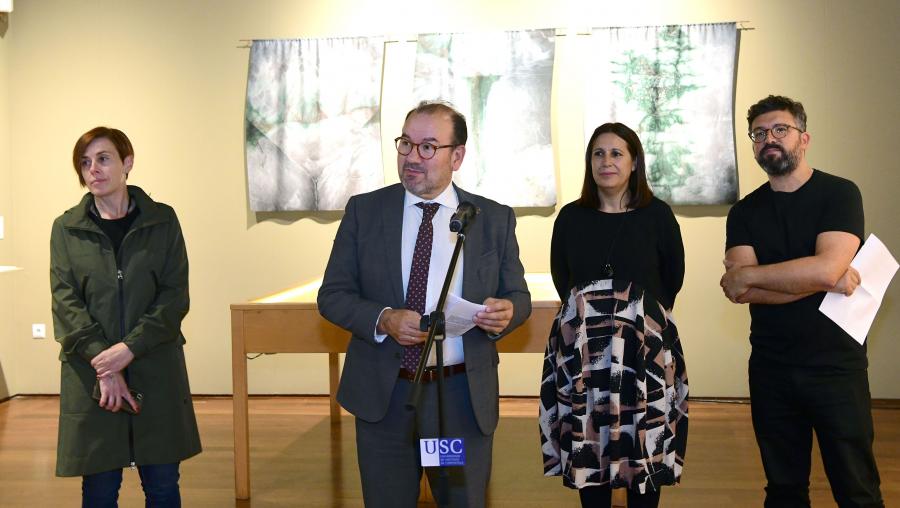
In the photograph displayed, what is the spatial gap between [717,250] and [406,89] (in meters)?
2.26

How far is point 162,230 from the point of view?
322cm

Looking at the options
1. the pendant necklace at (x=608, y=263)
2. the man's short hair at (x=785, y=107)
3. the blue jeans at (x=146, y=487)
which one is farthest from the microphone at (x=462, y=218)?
the blue jeans at (x=146, y=487)

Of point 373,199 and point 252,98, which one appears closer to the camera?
point 373,199

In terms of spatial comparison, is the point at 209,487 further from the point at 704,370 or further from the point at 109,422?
the point at 704,370

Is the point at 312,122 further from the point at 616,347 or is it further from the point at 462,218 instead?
the point at 462,218

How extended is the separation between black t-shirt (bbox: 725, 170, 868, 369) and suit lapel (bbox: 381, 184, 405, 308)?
1217mm

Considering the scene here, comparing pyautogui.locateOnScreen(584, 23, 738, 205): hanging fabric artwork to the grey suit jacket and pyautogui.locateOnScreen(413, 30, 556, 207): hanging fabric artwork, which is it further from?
the grey suit jacket

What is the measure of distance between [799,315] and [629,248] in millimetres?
573

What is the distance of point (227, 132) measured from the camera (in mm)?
6566

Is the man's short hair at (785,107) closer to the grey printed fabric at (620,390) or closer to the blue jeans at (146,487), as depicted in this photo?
the grey printed fabric at (620,390)

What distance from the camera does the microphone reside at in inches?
86.4

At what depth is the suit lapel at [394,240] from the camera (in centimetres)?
259

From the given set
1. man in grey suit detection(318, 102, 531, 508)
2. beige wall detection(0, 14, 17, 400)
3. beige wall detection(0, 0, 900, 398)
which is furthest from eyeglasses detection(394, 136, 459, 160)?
beige wall detection(0, 14, 17, 400)

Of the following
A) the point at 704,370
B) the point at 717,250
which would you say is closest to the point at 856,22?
the point at 717,250
